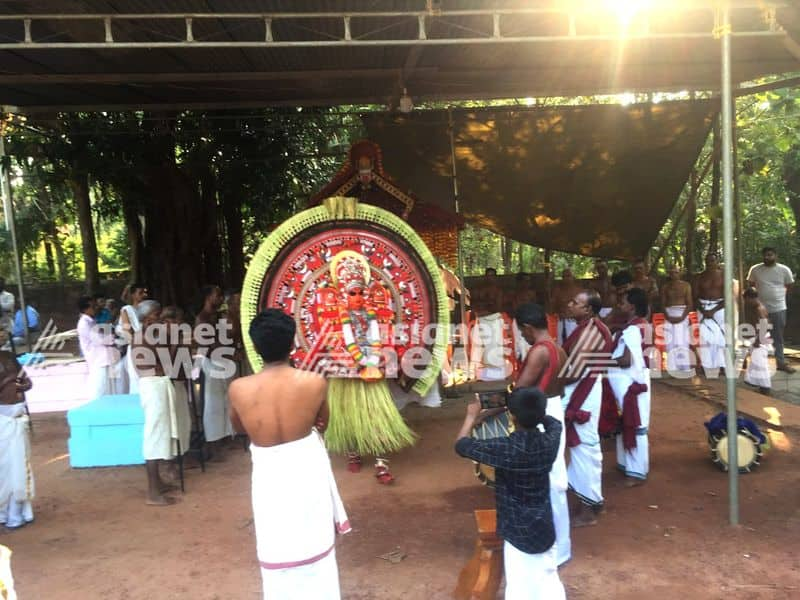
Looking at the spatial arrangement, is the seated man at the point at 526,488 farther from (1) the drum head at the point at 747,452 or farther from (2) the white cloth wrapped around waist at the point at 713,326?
(2) the white cloth wrapped around waist at the point at 713,326

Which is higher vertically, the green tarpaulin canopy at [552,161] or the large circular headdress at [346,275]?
the green tarpaulin canopy at [552,161]

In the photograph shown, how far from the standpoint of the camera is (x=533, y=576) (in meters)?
2.43

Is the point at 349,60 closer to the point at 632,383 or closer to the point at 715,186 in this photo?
the point at 632,383

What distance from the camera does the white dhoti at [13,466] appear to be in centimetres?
389

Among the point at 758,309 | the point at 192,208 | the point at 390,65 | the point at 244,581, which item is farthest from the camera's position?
the point at 192,208

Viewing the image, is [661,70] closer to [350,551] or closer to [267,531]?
[350,551]

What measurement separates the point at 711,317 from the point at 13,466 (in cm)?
713

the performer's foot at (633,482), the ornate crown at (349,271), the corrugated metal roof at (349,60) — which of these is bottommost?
the performer's foot at (633,482)

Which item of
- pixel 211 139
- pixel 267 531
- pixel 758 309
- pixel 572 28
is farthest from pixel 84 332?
pixel 758 309

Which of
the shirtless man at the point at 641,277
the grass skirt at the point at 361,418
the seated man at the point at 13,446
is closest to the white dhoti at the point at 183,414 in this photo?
the seated man at the point at 13,446

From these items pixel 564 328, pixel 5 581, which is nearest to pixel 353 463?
pixel 5 581

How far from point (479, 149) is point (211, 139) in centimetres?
377

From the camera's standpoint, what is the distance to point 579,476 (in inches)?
146

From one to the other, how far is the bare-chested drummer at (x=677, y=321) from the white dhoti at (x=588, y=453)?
14.2 feet
